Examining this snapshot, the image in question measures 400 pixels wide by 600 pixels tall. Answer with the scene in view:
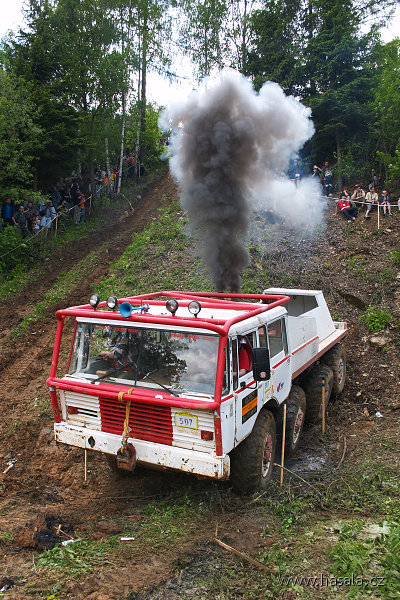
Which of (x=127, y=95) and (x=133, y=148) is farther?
(x=133, y=148)

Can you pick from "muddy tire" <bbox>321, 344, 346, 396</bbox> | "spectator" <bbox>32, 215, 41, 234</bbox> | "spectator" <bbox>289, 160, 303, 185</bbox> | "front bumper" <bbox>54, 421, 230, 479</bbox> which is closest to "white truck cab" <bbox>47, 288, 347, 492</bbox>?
"front bumper" <bbox>54, 421, 230, 479</bbox>

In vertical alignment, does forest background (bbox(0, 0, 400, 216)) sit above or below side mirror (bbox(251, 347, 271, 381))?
above

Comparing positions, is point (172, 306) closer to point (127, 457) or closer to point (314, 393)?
point (127, 457)

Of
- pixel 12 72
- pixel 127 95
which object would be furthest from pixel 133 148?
pixel 12 72

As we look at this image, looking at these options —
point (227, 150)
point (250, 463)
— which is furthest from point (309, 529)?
point (227, 150)

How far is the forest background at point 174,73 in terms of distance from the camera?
58.0ft

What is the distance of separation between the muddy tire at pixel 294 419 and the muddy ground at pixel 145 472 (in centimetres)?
39

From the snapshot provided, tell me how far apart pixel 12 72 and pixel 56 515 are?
1752cm

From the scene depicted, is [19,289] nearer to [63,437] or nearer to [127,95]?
[63,437]

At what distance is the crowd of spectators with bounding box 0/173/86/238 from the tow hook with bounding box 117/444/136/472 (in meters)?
13.3

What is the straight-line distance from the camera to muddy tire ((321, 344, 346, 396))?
9.22 meters

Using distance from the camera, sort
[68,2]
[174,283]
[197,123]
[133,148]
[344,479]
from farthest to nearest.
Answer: [133,148], [68,2], [174,283], [197,123], [344,479]

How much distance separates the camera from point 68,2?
20.2 m

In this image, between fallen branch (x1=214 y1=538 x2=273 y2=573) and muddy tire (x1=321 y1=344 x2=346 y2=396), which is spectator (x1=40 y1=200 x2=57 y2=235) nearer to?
muddy tire (x1=321 y1=344 x2=346 y2=396)
